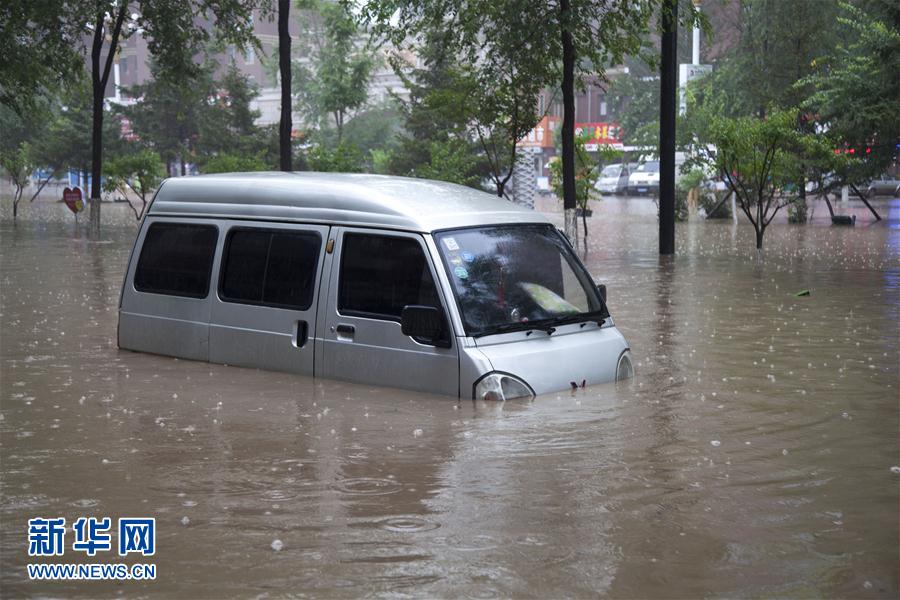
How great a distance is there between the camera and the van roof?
1013cm

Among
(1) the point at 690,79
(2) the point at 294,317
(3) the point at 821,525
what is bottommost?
(3) the point at 821,525

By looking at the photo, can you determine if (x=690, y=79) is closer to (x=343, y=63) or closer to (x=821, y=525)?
(x=343, y=63)

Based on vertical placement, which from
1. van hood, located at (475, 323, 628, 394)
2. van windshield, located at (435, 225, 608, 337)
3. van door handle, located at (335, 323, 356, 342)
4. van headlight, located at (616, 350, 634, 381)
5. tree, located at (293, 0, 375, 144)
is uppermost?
tree, located at (293, 0, 375, 144)

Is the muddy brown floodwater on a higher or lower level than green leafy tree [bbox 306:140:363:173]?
lower

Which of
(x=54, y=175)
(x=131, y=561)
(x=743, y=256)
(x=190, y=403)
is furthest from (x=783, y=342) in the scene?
(x=54, y=175)

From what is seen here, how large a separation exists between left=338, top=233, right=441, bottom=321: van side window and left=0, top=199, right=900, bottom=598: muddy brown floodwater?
661 mm

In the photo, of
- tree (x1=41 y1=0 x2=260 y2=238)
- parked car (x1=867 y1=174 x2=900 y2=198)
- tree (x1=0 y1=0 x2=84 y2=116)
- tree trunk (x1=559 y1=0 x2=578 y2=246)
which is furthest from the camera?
parked car (x1=867 y1=174 x2=900 y2=198)

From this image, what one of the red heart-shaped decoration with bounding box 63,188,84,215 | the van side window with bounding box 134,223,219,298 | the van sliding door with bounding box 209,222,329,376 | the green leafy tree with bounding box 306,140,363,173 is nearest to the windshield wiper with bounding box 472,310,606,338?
the van sliding door with bounding box 209,222,329,376

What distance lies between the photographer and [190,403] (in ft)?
33.1

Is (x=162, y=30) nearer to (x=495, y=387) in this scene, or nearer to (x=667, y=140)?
(x=667, y=140)

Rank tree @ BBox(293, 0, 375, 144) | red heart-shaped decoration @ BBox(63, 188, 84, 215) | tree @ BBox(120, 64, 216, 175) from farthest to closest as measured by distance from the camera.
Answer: tree @ BBox(120, 64, 216, 175)
tree @ BBox(293, 0, 375, 144)
red heart-shaped decoration @ BBox(63, 188, 84, 215)

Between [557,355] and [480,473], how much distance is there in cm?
219

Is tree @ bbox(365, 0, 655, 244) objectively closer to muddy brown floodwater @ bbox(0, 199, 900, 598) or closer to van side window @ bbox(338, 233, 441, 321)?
muddy brown floodwater @ bbox(0, 199, 900, 598)

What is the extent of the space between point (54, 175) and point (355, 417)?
5980 cm
